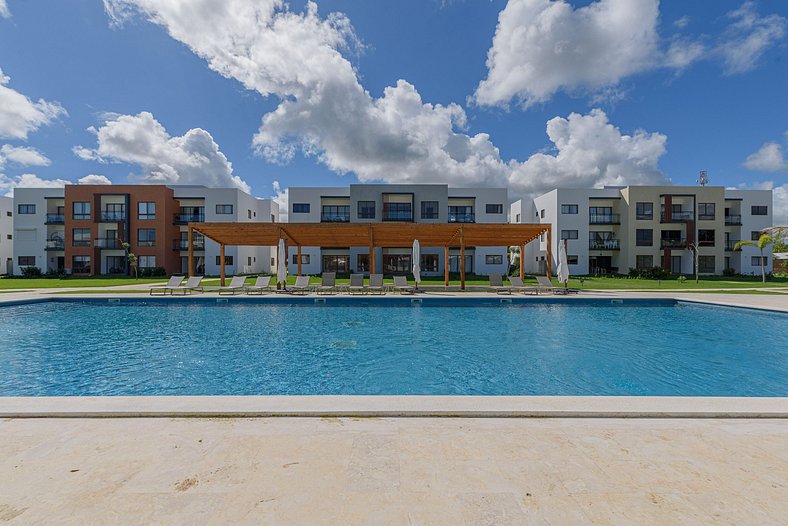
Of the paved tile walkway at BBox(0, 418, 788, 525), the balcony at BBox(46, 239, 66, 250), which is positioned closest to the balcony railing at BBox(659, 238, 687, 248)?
the paved tile walkway at BBox(0, 418, 788, 525)

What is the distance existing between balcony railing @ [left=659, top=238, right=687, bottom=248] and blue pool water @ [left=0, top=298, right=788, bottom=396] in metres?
25.3

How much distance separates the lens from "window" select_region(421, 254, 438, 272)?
108ft

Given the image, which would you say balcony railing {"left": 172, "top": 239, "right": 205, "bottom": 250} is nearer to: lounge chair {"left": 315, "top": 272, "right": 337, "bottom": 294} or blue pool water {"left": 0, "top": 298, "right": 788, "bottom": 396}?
blue pool water {"left": 0, "top": 298, "right": 788, "bottom": 396}

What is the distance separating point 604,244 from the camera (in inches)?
1359

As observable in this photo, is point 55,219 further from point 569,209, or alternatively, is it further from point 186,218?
point 569,209

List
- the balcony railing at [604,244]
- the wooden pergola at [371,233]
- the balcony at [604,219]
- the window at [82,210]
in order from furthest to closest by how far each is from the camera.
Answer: the balcony at [604,219], the balcony railing at [604,244], the window at [82,210], the wooden pergola at [371,233]

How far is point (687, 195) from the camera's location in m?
33.9

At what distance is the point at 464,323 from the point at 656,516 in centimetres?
888

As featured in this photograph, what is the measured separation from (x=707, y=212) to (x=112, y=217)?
59687mm

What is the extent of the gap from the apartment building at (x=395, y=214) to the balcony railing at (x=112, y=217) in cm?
1598

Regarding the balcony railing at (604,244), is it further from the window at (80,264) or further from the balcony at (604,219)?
the window at (80,264)

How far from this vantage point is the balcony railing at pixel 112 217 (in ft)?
106

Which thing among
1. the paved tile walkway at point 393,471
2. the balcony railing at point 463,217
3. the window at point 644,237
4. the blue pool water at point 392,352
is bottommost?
the blue pool water at point 392,352

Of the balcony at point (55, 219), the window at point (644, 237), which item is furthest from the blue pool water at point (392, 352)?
the balcony at point (55, 219)
